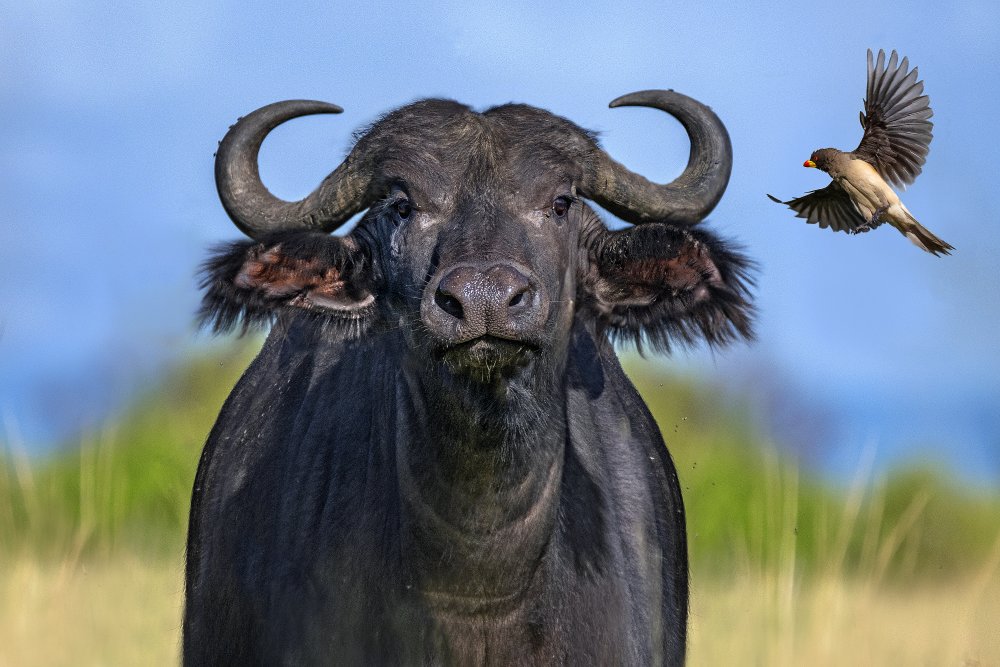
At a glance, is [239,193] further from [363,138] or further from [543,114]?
[543,114]

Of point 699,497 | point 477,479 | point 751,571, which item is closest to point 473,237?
point 477,479

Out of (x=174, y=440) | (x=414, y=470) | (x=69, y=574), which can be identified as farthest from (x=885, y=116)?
(x=174, y=440)

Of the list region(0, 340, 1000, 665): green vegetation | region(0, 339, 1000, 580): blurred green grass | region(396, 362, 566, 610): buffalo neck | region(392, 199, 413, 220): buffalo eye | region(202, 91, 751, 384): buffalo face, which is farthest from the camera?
region(0, 339, 1000, 580): blurred green grass

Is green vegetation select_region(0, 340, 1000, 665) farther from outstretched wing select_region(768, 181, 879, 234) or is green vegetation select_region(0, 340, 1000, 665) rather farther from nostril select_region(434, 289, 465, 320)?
nostril select_region(434, 289, 465, 320)

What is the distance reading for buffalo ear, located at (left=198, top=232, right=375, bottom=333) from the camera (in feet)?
16.6

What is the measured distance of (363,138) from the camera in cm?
534

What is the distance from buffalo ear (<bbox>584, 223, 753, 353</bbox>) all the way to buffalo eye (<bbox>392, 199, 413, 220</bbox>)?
2.62 ft

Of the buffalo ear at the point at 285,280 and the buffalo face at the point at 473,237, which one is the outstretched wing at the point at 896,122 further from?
the buffalo ear at the point at 285,280

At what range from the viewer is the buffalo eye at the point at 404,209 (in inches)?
196

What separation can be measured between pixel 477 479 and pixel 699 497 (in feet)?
28.8

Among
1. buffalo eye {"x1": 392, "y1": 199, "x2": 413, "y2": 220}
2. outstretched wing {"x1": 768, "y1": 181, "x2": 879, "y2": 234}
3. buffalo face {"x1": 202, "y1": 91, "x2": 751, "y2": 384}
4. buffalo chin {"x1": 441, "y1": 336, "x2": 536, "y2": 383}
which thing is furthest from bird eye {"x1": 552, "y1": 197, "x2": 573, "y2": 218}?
outstretched wing {"x1": 768, "y1": 181, "x2": 879, "y2": 234}

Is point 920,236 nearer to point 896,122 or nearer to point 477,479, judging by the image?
point 896,122

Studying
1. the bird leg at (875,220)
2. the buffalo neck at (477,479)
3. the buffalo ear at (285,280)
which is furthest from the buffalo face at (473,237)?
the bird leg at (875,220)

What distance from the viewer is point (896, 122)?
7316mm
